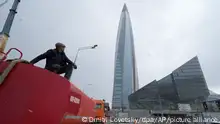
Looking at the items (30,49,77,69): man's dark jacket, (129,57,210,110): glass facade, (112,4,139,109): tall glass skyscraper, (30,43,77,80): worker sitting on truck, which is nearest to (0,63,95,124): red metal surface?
(30,43,77,80): worker sitting on truck

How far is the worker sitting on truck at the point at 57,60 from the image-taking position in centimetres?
258

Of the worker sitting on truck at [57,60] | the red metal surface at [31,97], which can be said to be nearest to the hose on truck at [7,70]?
the red metal surface at [31,97]

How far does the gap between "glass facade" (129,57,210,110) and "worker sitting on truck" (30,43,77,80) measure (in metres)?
56.7

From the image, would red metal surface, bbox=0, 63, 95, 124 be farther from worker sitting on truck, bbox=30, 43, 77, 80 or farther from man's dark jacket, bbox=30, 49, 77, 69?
man's dark jacket, bbox=30, 49, 77, 69

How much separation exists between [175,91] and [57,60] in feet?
221

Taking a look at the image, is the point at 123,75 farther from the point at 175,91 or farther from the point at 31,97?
the point at 31,97

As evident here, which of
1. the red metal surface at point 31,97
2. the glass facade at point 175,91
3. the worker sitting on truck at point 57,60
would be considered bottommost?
the red metal surface at point 31,97

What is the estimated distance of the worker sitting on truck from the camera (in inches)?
101

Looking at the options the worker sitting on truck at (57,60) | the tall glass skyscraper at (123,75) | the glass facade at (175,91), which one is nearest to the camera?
the worker sitting on truck at (57,60)

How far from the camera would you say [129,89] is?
9769 centimetres

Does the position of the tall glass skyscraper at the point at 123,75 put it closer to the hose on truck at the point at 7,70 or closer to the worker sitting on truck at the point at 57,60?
the worker sitting on truck at the point at 57,60

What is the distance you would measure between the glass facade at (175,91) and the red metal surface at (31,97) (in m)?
57.4

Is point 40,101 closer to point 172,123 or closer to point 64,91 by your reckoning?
point 64,91

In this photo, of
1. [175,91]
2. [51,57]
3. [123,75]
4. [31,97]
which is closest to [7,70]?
[31,97]
